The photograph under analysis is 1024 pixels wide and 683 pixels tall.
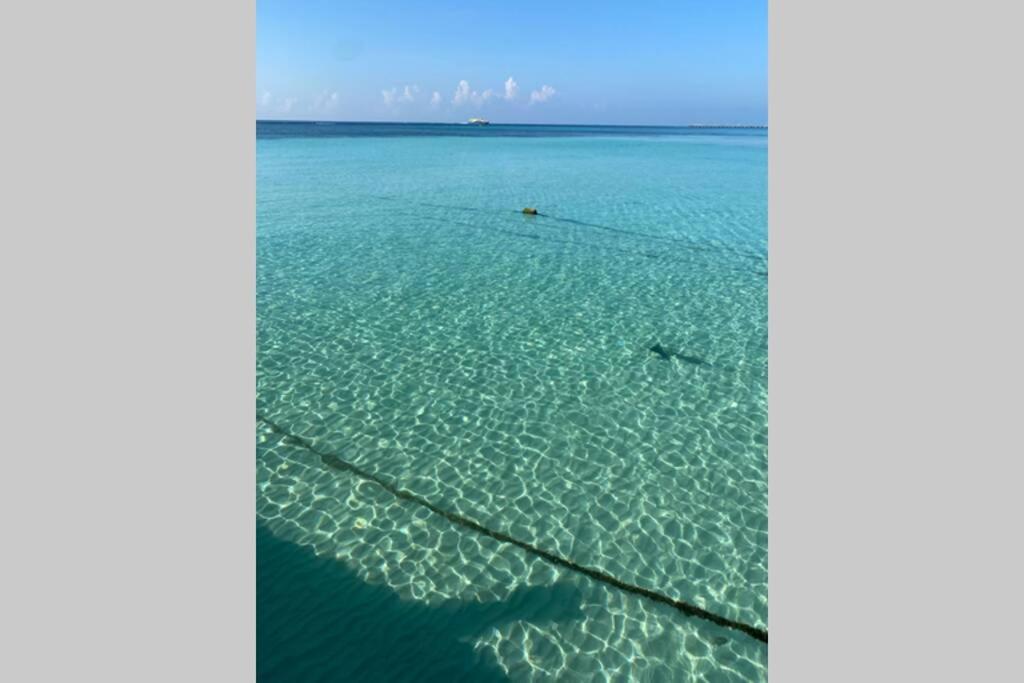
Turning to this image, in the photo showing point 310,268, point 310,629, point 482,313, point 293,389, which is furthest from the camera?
point 310,268

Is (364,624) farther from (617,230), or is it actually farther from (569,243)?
(617,230)

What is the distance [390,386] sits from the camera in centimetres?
847

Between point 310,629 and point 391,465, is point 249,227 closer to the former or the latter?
point 310,629

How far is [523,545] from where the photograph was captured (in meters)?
5.57

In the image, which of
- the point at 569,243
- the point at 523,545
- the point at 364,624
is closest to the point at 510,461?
the point at 523,545

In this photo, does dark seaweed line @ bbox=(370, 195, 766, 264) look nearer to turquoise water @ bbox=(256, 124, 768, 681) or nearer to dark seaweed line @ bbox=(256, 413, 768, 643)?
turquoise water @ bbox=(256, 124, 768, 681)

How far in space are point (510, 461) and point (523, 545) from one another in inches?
54.2

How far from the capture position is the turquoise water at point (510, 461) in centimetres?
466

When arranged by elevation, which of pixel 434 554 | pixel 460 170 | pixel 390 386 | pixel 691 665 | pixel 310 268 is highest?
pixel 460 170

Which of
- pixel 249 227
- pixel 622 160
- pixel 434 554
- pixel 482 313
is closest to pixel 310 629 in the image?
pixel 434 554

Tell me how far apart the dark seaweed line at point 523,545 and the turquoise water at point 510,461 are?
0.14ft

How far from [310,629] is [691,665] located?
2.97 m

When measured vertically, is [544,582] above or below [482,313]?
below

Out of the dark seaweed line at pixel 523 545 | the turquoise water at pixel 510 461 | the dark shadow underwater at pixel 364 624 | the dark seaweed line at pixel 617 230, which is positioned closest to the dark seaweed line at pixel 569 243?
the turquoise water at pixel 510 461
